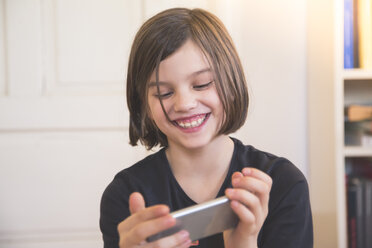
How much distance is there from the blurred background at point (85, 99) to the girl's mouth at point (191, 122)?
844 mm

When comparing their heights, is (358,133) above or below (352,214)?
above

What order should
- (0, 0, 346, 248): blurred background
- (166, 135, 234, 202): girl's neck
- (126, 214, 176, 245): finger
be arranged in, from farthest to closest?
(0, 0, 346, 248): blurred background → (166, 135, 234, 202): girl's neck → (126, 214, 176, 245): finger

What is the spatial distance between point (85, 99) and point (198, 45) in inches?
37.4

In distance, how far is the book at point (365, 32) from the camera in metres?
1.31

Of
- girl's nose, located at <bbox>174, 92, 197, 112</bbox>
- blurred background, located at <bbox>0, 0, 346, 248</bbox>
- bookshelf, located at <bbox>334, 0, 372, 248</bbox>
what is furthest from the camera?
blurred background, located at <bbox>0, 0, 346, 248</bbox>

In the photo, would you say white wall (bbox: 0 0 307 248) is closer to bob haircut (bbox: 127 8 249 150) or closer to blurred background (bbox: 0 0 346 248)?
blurred background (bbox: 0 0 346 248)

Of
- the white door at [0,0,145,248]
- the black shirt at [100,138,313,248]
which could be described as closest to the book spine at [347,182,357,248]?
the black shirt at [100,138,313,248]

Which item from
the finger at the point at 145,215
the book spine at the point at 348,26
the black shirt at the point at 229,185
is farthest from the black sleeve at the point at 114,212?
the book spine at the point at 348,26

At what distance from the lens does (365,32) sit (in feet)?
4.33

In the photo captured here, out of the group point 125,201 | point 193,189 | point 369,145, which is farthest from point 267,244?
point 369,145

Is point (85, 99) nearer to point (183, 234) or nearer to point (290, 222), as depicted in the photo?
point (290, 222)

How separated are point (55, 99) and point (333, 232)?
1085 millimetres

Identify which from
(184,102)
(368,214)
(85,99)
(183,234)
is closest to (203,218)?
(183,234)

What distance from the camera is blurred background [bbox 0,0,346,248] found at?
5.27ft
